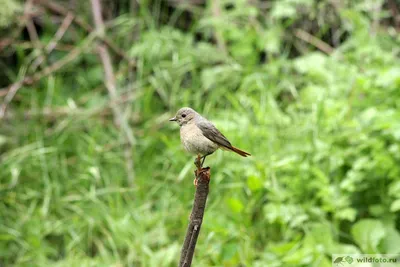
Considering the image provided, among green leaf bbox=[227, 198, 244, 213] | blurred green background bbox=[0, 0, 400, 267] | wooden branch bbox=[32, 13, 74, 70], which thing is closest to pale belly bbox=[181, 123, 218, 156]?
blurred green background bbox=[0, 0, 400, 267]

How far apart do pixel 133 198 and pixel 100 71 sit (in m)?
1.70

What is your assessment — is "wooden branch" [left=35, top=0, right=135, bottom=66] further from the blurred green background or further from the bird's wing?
the bird's wing

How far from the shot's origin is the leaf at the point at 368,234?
11.3 feet

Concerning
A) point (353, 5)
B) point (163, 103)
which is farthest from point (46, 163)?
point (353, 5)

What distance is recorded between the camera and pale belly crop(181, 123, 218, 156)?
264 cm

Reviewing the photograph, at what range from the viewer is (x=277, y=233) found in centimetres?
395

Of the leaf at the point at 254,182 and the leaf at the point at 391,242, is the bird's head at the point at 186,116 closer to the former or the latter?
the leaf at the point at 254,182

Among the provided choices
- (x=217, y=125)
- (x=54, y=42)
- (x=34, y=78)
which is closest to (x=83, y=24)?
(x=54, y=42)

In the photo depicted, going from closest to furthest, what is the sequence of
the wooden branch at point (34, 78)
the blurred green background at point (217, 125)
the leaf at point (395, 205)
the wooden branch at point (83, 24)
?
the leaf at point (395, 205), the blurred green background at point (217, 125), the wooden branch at point (34, 78), the wooden branch at point (83, 24)

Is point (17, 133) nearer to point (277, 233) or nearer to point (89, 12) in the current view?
point (89, 12)

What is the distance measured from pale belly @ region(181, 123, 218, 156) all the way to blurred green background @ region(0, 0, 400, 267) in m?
1.03

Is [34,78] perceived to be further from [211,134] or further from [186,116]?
[211,134]

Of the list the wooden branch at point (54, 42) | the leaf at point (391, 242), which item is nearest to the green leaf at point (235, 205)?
the leaf at point (391, 242)

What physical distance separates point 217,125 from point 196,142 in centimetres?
155
